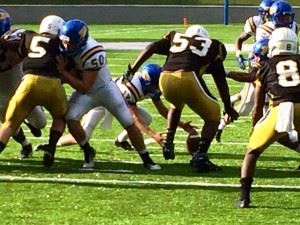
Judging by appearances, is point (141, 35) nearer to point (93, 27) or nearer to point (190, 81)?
point (93, 27)

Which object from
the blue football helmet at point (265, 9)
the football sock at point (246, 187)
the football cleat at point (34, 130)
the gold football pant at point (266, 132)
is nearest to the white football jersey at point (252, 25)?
the blue football helmet at point (265, 9)

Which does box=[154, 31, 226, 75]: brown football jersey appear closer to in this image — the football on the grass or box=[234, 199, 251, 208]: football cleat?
the football on the grass

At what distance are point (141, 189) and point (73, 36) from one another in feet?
4.76

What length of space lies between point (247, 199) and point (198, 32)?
2046 mm

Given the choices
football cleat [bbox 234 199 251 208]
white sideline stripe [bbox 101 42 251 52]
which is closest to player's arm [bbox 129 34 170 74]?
football cleat [bbox 234 199 251 208]

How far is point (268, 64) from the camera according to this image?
7.12 meters

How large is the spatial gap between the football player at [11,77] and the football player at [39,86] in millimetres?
148

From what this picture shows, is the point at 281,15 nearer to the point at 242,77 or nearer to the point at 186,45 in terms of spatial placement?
the point at 186,45

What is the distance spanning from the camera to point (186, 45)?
841cm

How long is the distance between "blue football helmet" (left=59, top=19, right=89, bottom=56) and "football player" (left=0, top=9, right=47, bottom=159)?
0.45 metres

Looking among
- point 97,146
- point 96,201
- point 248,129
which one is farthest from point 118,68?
point 96,201

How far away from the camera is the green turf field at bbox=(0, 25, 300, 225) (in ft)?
21.6

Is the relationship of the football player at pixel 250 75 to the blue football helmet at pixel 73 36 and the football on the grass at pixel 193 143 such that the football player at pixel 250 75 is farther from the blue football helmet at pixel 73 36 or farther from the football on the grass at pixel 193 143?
the blue football helmet at pixel 73 36

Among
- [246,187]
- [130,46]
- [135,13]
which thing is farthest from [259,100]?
[135,13]
